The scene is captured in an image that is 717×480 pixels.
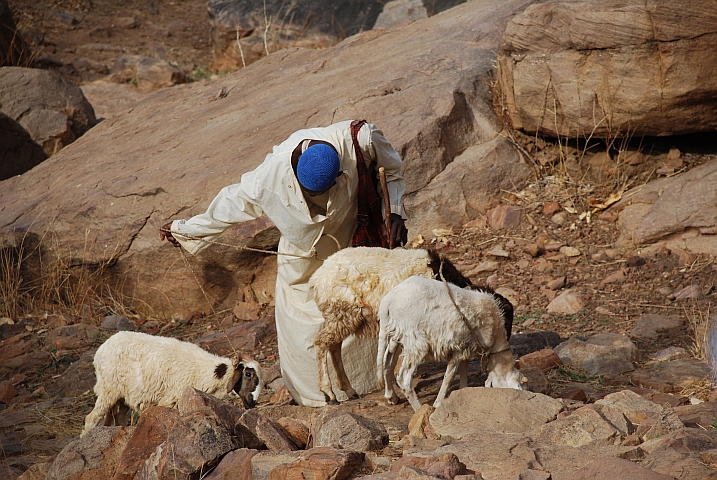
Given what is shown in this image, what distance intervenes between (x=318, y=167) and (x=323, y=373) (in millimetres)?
1419

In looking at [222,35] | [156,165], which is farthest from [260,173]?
[222,35]

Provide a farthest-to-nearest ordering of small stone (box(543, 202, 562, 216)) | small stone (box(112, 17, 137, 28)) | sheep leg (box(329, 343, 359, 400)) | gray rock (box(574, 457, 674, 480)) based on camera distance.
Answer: small stone (box(112, 17, 137, 28))
small stone (box(543, 202, 562, 216))
sheep leg (box(329, 343, 359, 400))
gray rock (box(574, 457, 674, 480))

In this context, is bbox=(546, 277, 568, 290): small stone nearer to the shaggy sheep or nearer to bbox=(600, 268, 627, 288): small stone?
bbox=(600, 268, 627, 288): small stone

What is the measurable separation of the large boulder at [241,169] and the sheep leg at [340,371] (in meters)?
3.04

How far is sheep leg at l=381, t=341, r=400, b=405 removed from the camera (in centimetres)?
448

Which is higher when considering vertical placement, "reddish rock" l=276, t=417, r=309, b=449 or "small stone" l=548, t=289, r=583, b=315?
"reddish rock" l=276, t=417, r=309, b=449

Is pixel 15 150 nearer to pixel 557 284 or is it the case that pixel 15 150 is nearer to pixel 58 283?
pixel 58 283

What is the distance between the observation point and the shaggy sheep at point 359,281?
15.3ft

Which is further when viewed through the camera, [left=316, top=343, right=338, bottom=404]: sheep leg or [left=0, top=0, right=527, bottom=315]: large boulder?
[left=0, top=0, right=527, bottom=315]: large boulder

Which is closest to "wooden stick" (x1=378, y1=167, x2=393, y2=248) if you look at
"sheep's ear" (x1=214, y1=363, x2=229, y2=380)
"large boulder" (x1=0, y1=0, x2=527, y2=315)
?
"sheep's ear" (x1=214, y1=363, x2=229, y2=380)

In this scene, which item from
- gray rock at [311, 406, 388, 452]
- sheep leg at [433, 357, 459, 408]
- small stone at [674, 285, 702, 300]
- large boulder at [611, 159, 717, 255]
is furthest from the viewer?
large boulder at [611, 159, 717, 255]

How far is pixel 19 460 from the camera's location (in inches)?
201

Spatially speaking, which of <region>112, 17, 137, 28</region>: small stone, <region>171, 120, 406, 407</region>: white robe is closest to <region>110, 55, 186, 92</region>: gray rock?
<region>112, 17, 137, 28</region>: small stone

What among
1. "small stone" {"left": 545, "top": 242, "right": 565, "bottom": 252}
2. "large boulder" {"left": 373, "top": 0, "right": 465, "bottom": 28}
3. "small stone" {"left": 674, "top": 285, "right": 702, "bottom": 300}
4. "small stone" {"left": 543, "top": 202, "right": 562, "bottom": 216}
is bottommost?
"small stone" {"left": 674, "top": 285, "right": 702, "bottom": 300}
